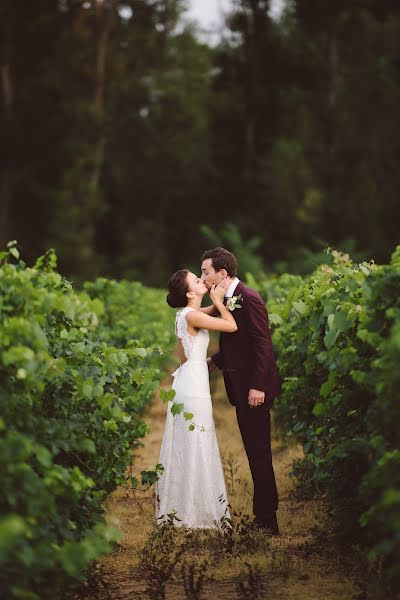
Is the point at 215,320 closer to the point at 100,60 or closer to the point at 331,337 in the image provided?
the point at 331,337

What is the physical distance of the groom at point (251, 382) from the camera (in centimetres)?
601

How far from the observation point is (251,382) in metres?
5.95

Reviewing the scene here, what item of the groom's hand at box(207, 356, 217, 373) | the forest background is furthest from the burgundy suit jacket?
the forest background

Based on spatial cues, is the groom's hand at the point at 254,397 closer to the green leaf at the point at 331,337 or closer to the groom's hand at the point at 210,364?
the groom's hand at the point at 210,364

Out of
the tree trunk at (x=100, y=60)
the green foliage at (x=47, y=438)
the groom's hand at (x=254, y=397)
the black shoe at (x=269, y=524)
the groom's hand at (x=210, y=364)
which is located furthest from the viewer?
the tree trunk at (x=100, y=60)

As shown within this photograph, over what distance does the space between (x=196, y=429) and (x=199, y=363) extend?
0.54m

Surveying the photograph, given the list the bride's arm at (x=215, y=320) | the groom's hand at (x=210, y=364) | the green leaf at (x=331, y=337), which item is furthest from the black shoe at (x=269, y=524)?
the green leaf at (x=331, y=337)

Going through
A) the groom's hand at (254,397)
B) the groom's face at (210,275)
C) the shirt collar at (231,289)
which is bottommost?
the groom's hand at (254,397)

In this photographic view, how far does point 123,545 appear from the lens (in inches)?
234

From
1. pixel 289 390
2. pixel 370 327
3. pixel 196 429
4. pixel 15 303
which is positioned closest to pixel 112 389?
pixel 196 429

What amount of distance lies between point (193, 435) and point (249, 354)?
0.78 m

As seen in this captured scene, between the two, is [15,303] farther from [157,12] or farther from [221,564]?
[157,12]

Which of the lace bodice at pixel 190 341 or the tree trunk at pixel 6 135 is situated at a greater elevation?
the tree trunk at pixel 6 135

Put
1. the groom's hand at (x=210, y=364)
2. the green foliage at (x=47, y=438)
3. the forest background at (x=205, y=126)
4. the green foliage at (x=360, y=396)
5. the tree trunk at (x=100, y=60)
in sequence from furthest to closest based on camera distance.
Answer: the tree trunk at (x=100, y=60) < the forest background at (x=205, y=126) < the groom's hand at (x=210, y=364) < the green foliage at (x=360, y=396) < the green foliage at (x=47, y=438)
